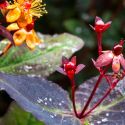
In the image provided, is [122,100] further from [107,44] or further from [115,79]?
[107,44]

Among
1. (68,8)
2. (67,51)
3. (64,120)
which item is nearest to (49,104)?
(64,120)

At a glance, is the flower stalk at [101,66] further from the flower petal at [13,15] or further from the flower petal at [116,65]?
the flower petal at [13,15]

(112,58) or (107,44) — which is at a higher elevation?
(112,58)

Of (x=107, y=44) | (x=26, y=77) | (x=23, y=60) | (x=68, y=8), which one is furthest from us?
(x=68, y=8)

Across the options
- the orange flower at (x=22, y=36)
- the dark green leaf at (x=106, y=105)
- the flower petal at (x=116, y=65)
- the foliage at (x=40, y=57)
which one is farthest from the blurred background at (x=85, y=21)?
the flower petal at (x=116, y=65)

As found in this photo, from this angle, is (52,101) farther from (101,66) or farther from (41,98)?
(101,66)
